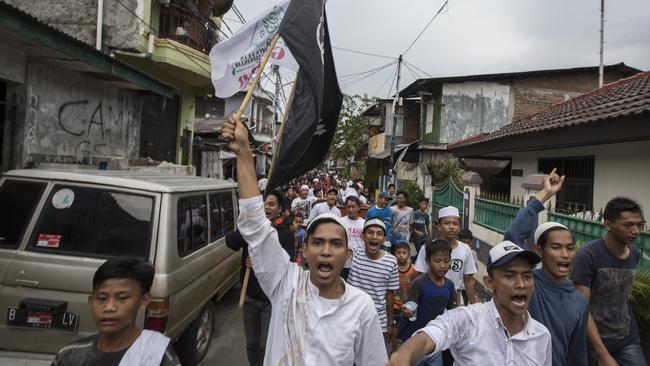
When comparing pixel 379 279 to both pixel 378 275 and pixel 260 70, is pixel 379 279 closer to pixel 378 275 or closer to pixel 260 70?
pixel 378 275

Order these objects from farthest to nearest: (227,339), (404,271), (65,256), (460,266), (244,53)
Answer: (227,339) → (404,271) → (460,266) → (65,256) → (244,53)

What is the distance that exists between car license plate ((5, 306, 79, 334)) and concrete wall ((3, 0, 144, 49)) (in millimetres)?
8676

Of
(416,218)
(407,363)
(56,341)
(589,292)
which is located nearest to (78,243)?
(56,341)

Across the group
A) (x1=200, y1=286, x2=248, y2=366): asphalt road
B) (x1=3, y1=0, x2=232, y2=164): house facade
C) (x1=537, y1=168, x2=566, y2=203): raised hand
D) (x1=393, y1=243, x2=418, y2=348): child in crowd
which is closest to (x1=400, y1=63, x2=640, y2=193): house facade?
(x1=3, y1=0, x2=232, y2=164): house facade

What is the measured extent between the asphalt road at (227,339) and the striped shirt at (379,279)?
161 centimetres

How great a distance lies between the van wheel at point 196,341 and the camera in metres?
3.99

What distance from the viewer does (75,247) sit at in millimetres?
3117

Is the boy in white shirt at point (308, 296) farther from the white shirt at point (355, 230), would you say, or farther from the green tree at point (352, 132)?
the green tree at point (352, 132)

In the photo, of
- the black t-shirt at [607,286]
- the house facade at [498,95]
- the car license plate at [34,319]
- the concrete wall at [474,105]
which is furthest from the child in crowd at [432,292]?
the concrete wall at [474,105]

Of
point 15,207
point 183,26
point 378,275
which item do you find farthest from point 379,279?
point 183,26

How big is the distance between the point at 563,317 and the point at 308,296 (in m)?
1.58

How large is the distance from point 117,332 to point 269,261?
76cm

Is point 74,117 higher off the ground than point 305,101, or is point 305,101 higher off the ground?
point 74,117

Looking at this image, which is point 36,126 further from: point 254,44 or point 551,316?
point 551,316
